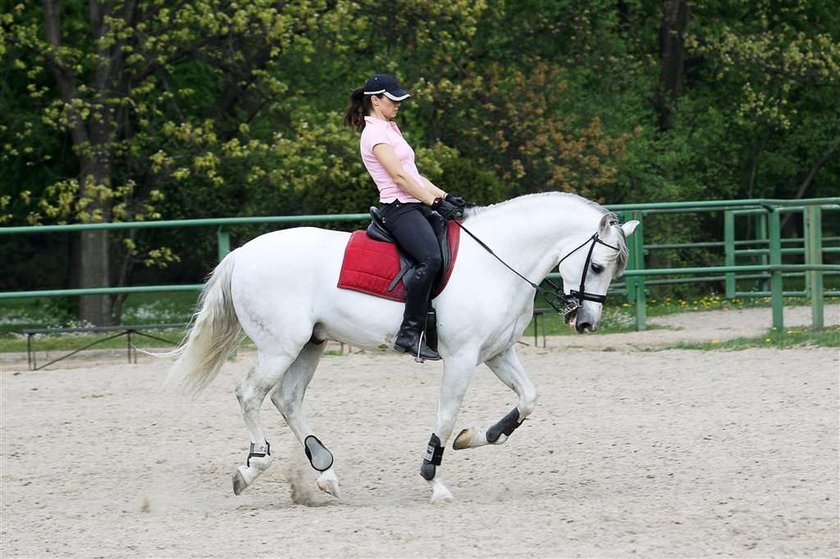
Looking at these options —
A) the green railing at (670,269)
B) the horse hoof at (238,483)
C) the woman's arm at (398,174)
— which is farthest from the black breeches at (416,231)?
the green railing at (670,269)

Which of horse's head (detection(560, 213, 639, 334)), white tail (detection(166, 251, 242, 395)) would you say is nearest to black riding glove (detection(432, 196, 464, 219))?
horse's head (detection(560, 213, 639, 334))

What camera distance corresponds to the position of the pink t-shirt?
743cm

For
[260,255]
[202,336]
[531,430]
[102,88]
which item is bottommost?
[531,430]

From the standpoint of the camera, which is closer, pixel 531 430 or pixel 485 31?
→ pixel 531 430

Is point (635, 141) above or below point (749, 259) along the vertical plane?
above

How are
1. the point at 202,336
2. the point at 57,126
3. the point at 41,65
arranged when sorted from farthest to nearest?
the point at 41,65
the point at 57,126
the point at 202,336

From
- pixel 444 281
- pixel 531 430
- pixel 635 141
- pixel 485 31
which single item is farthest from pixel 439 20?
pixel 444 281

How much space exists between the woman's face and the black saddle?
547mm

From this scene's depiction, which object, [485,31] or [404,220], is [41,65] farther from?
[404,220]

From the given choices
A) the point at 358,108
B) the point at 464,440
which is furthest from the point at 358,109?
the point at 464,440

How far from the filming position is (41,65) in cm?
2042

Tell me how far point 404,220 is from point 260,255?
0.91 m

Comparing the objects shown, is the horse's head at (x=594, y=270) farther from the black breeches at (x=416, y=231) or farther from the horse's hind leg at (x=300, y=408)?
the horse's hind leg at (x=300, y=408)

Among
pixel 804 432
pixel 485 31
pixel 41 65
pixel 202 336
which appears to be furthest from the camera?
pixel 485 31
